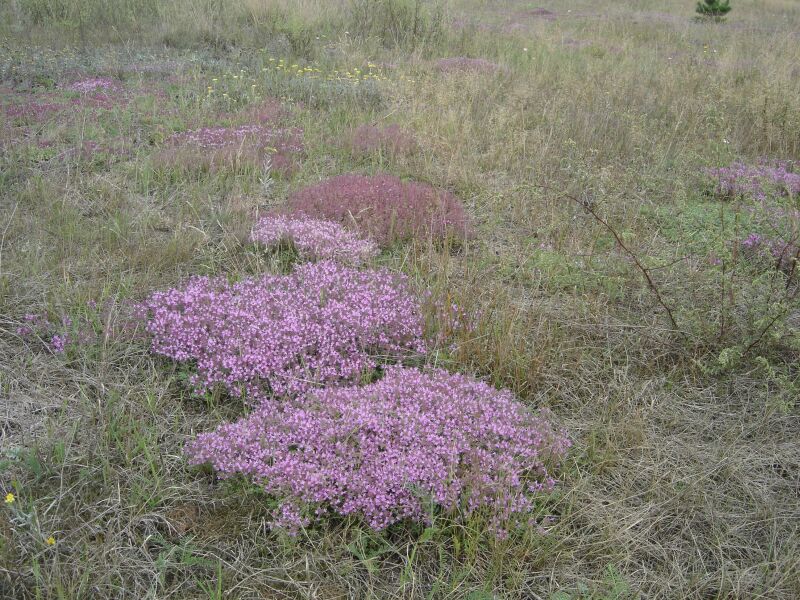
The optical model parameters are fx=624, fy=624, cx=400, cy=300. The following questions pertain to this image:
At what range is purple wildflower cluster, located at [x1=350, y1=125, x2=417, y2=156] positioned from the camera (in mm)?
6414

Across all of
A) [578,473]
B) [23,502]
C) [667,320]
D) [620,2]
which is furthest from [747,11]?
[23,502]

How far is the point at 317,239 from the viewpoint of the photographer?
4.53 m

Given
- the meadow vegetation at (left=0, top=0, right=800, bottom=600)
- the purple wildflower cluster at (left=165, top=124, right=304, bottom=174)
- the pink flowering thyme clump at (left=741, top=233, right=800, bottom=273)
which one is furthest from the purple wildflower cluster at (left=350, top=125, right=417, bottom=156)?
the pink flowering thyme clump at (left=741, top=233, right=800, bottom=273)

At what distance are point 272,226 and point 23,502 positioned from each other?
2.61 meters

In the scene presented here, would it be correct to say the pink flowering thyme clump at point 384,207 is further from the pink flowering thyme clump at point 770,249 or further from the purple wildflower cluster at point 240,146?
the pink flowering thyme clump at point 770,249

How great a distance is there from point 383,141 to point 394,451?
441 cm

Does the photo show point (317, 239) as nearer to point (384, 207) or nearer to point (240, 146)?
point (384, 207)

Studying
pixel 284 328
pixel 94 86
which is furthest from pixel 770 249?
pixel 94 86

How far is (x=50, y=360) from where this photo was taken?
344cm

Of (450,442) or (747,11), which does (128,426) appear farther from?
(747,11)

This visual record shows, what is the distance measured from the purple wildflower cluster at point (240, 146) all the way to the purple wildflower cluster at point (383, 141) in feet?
1.97

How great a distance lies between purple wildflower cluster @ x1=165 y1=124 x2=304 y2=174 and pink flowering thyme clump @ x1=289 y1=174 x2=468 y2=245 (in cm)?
94

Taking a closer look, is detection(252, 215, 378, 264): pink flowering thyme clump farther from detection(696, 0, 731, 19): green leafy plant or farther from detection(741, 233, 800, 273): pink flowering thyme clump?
detection(696, 0, 731, 19): green leafy plant

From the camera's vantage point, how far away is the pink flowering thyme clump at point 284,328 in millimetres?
3348
